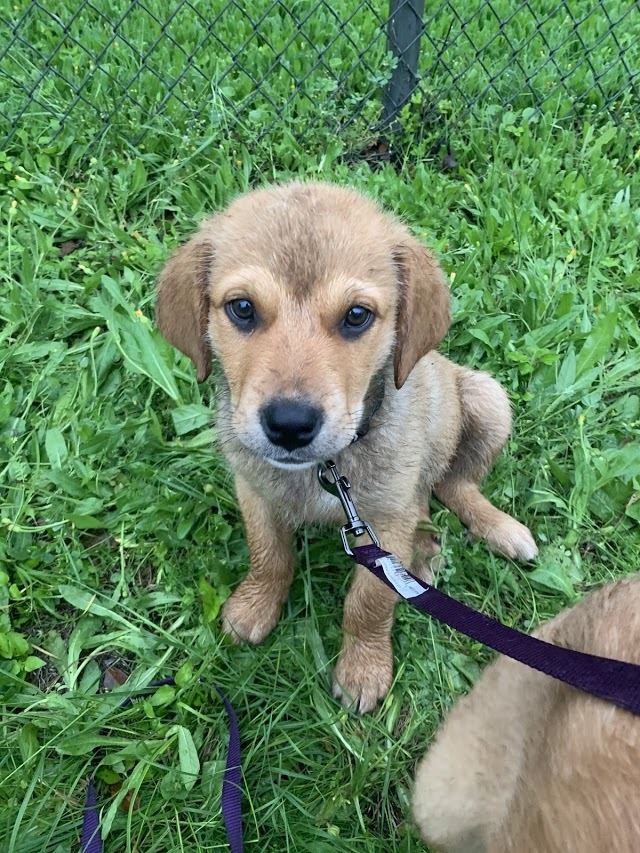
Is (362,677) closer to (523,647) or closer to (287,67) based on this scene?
(523,647)

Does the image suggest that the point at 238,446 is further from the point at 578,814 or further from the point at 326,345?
the point at 578,814

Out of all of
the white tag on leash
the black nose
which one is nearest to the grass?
the white tag on leash

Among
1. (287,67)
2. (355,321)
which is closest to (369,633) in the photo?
(355,321)

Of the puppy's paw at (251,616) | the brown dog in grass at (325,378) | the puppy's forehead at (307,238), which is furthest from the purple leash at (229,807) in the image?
the puppy's forehead at (307,238)

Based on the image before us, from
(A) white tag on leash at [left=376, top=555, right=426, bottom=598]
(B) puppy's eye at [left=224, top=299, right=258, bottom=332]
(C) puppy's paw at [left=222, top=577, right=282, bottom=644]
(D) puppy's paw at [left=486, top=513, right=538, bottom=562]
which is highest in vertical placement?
(B) puppy's eye at [left=224, top=299, right=258, bottom=332]

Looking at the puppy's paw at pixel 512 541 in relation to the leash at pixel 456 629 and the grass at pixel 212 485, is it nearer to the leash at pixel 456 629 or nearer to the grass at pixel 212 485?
the grass at pixel 212 485

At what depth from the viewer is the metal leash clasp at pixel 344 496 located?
2154mm

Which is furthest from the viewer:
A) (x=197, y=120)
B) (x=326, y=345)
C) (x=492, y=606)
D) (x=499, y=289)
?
(x=197, y=120)

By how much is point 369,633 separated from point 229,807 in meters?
0.82

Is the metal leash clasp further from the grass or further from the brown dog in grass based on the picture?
the grass

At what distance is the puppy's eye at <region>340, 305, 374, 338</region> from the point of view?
2162mm

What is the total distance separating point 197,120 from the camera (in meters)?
4.44

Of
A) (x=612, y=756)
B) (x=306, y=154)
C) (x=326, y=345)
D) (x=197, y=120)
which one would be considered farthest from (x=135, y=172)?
(x=612, y=756)

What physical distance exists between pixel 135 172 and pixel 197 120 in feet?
2.18
